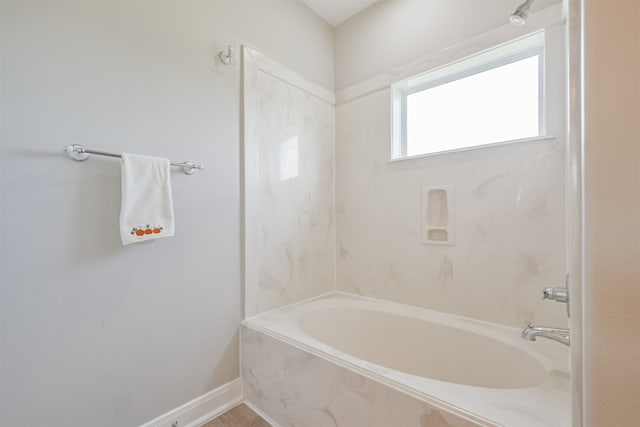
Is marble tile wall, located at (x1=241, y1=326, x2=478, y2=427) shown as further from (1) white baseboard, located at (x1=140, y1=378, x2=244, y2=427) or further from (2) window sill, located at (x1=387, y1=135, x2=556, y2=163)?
(2) window sill, located at (x1=387, y1=135, x2=556, y2=163)

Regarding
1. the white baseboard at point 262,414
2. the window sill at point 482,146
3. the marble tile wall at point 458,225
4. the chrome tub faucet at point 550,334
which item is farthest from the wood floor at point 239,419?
the window sill at point 482,146

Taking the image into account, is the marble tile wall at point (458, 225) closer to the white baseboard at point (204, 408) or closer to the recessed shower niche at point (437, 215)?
the recessed shower niche at point (437, 215)

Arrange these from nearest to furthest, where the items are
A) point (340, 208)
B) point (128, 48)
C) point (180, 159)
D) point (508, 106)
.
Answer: point (128, 48)
point (180, 159)
point (508, 106)
point (340, 208)

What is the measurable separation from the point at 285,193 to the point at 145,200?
36.9 inches

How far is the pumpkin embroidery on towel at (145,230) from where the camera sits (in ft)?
4.01

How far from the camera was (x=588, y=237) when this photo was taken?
0.34 metres

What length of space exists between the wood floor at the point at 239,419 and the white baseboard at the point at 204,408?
3 cm

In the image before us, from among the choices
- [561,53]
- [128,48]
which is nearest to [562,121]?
[561,53]

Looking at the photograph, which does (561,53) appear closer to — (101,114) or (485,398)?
(485,398)

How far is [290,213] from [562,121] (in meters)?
1.67

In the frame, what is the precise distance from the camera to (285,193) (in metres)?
2.02

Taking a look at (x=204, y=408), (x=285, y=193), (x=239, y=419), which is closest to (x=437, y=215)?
(x=285, y=193)

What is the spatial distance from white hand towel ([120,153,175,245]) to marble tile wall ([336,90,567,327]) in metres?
1.40

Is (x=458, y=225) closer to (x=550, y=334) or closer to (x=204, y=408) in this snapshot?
(x=550, y=334)
